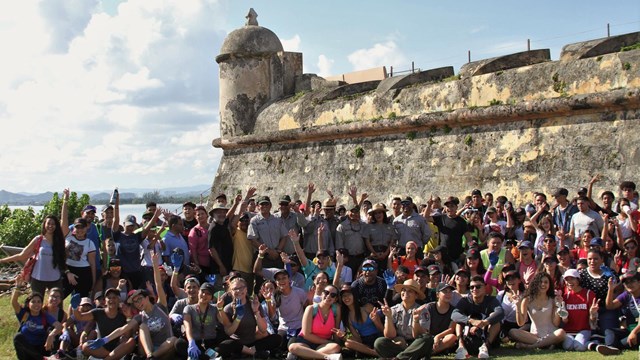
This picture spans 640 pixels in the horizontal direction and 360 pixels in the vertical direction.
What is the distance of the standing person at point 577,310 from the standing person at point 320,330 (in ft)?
7.43

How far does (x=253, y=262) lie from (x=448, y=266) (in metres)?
2.34

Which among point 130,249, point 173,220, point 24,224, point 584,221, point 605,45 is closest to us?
point 584,221

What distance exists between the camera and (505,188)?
11.2 metres

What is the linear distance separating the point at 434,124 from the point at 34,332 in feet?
23.2

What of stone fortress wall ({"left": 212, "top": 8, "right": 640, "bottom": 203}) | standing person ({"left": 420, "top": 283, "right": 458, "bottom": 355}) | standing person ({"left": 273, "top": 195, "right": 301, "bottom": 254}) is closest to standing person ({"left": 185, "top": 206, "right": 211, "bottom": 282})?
standing person ({"left": 273, "top": 195, "right": 301, "bottom": 254})

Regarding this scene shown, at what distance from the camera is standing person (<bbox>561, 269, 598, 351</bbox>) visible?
757 centimetres

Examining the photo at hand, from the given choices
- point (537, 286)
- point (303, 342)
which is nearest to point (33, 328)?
point (303, 342)

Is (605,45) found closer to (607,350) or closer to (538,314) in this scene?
(538,314)

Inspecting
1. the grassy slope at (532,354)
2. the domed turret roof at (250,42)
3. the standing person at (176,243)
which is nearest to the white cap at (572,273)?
the grassy slope at (532,354)

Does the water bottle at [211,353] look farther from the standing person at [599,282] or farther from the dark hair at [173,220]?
the standing person at [599,282]

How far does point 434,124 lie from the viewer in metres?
12.3

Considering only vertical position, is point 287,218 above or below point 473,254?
above

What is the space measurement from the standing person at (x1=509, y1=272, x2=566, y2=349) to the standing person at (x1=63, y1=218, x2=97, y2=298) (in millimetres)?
4551

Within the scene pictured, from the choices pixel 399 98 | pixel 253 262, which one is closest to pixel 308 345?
pixel 253 262
